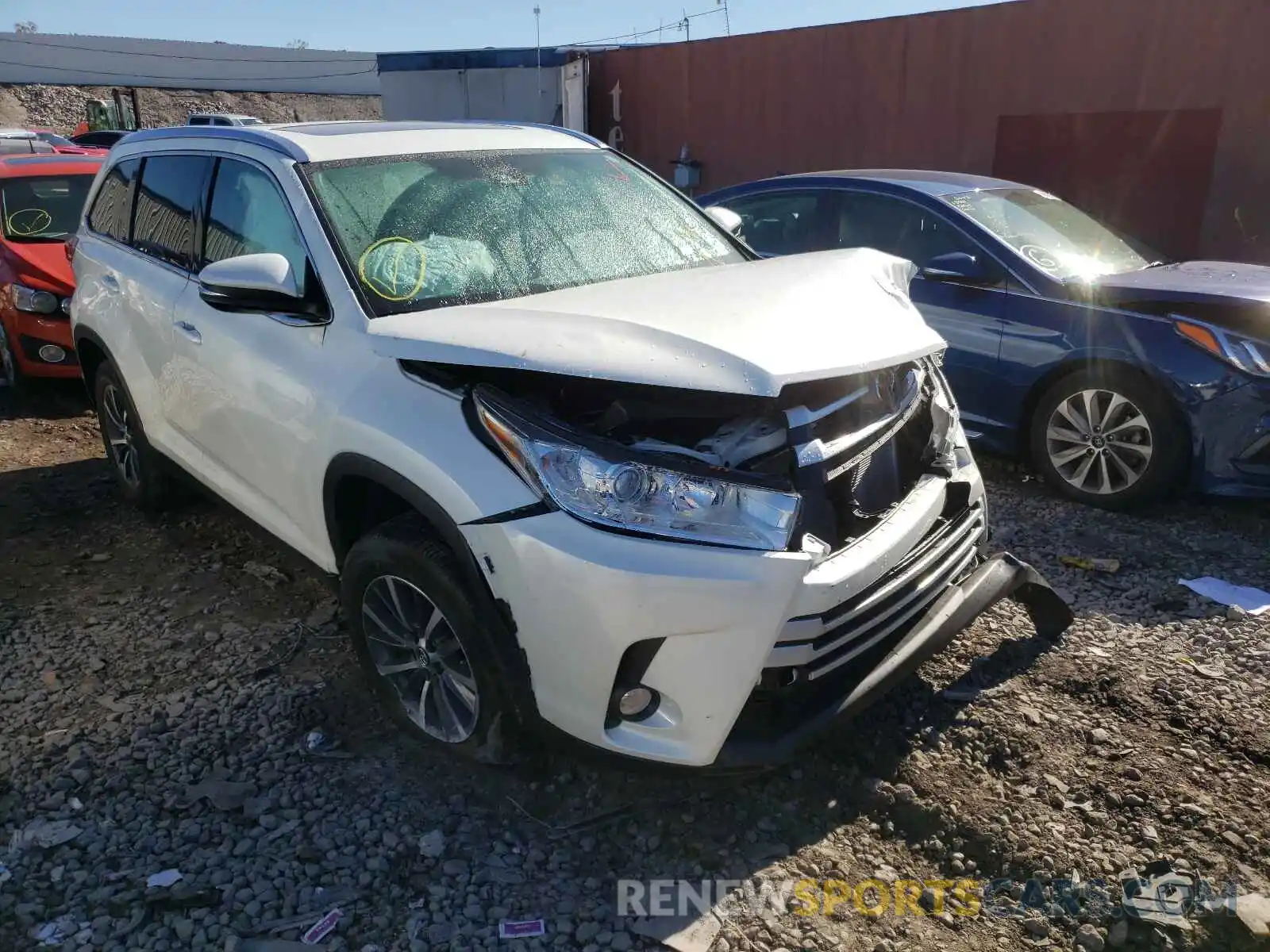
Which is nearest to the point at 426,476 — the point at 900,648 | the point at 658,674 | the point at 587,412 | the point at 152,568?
the point at 587,412

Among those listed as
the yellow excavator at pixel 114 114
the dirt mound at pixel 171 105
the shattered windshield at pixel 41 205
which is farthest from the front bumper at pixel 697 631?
the dirt mound at pixel 171 105

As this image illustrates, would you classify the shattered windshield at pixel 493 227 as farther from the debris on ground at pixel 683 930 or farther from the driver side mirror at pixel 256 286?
the debris on ground at pixel 683 930

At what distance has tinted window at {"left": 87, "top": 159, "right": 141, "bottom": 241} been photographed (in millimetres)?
4605

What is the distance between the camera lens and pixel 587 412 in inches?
105

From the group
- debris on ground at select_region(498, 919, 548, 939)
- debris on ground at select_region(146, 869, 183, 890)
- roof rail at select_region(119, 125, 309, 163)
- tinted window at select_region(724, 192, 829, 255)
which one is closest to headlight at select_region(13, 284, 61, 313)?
roof rail at select_region(119, 125, 309, 163)

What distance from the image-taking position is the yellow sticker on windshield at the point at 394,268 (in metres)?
3.01

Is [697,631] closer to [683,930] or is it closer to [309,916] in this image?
[683,930]

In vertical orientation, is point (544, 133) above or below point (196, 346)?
above

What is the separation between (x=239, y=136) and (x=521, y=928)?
2.96 m

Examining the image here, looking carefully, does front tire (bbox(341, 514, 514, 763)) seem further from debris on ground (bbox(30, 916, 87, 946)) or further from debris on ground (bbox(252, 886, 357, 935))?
debris on ground (bbox(30, 916, 87, 946))

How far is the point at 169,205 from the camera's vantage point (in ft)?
13.8

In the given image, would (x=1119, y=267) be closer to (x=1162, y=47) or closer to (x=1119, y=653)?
(x=1119, y=653)

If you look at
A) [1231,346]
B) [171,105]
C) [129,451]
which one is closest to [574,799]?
[129,451]

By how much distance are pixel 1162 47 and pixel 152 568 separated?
1078 centimetres
